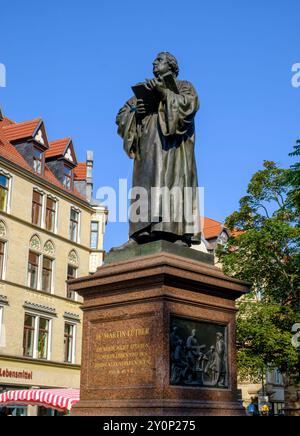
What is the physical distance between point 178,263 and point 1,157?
2461 cm

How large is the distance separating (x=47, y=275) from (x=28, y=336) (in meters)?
3.74

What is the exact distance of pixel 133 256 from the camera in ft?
27.5

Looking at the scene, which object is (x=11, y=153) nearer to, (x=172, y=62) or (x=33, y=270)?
(x=33, y=270)

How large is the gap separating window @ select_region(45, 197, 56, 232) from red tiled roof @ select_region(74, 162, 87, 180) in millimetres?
6089

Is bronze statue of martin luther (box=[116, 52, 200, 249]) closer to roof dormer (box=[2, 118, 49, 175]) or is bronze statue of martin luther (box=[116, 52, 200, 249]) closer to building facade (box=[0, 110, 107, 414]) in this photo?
building facade (box=[0, 110, 107, 414])

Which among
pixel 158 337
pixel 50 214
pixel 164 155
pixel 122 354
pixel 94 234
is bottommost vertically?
pixel 122 354

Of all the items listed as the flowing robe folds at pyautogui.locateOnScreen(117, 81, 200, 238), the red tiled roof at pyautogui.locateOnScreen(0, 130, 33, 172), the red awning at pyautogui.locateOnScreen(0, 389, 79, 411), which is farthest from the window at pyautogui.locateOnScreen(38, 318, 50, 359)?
the flowing robe folds at pyautogui.locateOnScreen(117, 81, 200, 238)

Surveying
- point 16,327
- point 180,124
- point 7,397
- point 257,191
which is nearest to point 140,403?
point 180,124

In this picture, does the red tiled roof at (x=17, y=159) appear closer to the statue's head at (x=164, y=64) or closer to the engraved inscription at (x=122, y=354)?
the statue's head at (x=164, y=64)

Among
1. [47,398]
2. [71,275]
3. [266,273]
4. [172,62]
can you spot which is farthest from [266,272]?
[172,62]

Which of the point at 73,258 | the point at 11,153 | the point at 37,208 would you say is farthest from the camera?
the point at 73,258

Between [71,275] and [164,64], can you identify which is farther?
[71,275]

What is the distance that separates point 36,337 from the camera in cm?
Answer: 3228
